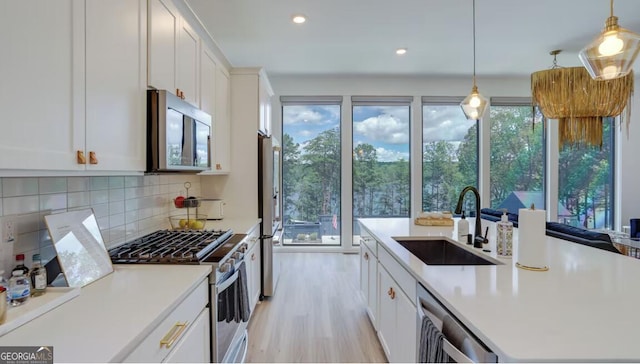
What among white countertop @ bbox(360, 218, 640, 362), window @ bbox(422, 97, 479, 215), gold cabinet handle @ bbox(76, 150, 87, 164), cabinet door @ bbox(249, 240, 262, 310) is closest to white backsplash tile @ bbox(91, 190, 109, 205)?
gold cabinet handle @ bbox(76, 150, 87, 164)

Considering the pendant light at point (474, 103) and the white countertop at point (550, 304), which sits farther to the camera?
the pendant light at point (474, 103)

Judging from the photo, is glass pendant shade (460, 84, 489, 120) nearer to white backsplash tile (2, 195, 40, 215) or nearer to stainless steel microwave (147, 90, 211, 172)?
stainless steel microwave (147, 90, 211, 172)

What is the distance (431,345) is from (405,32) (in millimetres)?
3179

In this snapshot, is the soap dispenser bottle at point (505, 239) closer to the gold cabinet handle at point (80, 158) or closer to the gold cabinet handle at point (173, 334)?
the gold cabinet handle at point (173, 334)

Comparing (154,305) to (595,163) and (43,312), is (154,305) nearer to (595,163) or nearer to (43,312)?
(43,312)

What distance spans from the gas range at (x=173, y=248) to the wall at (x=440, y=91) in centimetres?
314

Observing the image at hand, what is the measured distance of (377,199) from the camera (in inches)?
205

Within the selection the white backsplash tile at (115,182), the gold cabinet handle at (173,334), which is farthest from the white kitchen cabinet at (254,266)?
the gold cabinet handle at (173,334)

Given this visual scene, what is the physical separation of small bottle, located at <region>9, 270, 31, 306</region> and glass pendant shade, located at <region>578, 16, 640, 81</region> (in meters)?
2.94

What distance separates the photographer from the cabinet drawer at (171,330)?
3.06 ft

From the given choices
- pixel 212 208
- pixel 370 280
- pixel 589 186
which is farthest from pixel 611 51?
pixel 589 186

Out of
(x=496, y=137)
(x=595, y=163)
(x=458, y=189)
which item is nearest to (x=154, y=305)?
(x=458, y=189)
